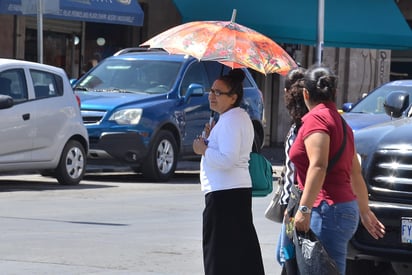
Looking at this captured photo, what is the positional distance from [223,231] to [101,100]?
10.4 m

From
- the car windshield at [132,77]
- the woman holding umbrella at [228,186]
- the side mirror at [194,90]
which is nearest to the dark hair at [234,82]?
the woman holding umbrella at [228,186]

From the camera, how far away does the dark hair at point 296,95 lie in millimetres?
6418

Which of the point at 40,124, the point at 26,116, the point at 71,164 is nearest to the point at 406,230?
the point at 26,116

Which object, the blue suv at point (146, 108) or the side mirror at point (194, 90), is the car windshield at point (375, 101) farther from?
the side mirror at point (194, 90)

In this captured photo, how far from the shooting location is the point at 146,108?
1695cm

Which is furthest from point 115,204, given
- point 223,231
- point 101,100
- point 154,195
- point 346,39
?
point 346,39

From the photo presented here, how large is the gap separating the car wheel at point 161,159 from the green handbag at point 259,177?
9.82m

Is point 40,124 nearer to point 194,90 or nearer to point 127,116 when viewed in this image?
point 127,116

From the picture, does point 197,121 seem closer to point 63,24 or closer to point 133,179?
point 133,179

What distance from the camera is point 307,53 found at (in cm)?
2927

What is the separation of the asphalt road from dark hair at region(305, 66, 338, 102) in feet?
9.84

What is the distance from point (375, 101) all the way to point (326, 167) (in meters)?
9.64

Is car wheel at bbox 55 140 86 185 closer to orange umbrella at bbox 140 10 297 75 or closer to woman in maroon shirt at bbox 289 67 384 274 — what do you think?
orange umbrella at bbox 140 10 297 75

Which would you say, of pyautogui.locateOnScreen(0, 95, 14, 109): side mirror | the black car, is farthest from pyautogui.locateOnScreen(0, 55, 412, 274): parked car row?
the black car
